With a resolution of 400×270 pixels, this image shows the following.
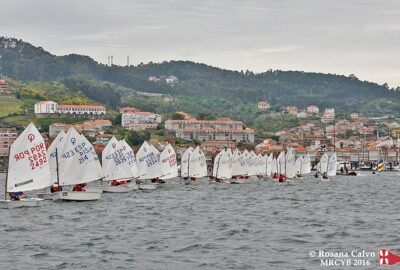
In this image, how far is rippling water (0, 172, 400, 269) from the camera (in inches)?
1447

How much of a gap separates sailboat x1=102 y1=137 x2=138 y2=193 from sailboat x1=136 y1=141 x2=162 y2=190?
6.44 metres

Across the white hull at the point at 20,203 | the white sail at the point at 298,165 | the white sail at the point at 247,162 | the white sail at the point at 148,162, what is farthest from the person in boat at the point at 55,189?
the white sail at the point at 298,165

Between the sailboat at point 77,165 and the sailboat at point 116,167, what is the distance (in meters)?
11.8

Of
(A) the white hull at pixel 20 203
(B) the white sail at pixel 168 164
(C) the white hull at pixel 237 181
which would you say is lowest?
(C) the white hull at pixel 237 181

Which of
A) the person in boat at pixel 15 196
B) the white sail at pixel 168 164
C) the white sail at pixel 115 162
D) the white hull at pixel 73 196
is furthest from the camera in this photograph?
the white sail at pixel 168 164

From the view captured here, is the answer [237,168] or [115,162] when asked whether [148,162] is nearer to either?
[115,162]

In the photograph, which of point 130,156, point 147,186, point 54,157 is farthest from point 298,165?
point 54,157

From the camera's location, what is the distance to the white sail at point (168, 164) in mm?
95688

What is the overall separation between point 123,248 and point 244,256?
5.16m

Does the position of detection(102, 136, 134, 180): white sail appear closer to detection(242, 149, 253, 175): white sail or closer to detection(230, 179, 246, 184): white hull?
detection(230, 179, 246, 184): white hull

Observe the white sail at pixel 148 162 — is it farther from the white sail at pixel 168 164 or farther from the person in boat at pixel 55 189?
the person in boat at pixel 55 189

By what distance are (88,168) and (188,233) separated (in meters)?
22.1

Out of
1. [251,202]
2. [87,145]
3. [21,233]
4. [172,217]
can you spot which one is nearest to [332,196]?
[251,202]

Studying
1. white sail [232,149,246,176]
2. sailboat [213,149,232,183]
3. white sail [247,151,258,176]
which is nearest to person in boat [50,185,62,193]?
sailboat [213,149,232,183]
